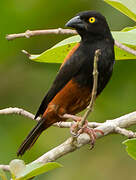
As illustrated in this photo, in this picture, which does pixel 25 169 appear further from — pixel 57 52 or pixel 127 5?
pixel 127 5

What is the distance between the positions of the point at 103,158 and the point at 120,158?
0.57ft

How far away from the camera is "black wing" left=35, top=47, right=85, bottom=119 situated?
12.5 ft

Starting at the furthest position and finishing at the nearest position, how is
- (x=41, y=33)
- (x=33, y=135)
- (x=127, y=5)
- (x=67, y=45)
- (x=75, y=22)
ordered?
(x=33, y=135)
(x=75, y=22)
(x=67, y=45)
(x=127, y=5)
(x=41, y=33)

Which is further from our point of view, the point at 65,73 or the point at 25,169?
the point at 65,73

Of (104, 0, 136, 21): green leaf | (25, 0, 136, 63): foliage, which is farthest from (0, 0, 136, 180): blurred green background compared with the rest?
(104, 0, 136, 21): green leaf

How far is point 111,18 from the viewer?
4477 mm

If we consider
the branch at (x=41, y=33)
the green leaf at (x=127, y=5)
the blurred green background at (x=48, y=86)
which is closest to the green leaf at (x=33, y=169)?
the branch at (x=41, y=33)

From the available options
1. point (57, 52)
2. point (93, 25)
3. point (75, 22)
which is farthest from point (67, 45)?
point (93, 25)

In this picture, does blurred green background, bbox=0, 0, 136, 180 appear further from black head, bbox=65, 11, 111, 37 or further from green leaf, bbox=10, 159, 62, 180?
green leaf, bbox=10, 159, 62, 180

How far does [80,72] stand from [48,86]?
1124mm

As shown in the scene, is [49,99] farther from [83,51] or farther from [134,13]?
[134,13]

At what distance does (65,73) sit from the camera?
389cm

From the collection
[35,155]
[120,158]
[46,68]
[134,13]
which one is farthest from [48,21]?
[134,13]

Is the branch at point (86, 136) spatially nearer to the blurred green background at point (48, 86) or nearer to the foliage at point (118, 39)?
the foliage at point (118, 39)
